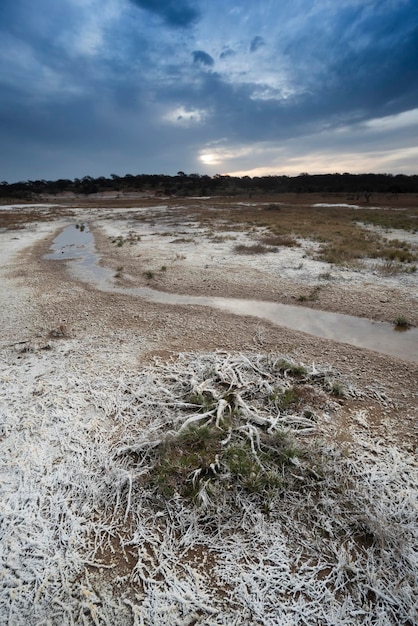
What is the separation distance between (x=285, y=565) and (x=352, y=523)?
92cm

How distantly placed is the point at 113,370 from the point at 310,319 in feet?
18.6

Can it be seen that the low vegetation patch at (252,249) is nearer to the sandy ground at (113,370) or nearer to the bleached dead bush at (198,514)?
the sandy ground at (113,370)

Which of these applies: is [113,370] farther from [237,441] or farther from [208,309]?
[208,309]

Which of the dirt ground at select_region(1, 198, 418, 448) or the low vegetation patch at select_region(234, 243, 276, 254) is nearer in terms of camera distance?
the dirt ground at select_region(1, 198, 418, 448)

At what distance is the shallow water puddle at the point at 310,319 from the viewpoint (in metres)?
7.62

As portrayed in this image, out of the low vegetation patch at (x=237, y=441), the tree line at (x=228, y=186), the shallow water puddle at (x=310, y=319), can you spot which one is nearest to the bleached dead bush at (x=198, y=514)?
the low vegetation patch at (x=237, y=441)

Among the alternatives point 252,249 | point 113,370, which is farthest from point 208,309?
point 252,249

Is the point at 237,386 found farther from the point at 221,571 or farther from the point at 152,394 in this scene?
the point at 221,571

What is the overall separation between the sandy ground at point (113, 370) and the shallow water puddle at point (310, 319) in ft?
1.42

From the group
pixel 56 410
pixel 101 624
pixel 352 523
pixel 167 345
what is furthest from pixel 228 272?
pixel 101 624

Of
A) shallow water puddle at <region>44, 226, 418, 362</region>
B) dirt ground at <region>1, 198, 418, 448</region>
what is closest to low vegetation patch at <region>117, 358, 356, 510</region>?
dirt ground at <region>1, 198, 418, 448</region>

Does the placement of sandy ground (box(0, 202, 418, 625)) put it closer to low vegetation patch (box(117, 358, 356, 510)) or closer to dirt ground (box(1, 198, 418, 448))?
dirt ground (box(1, 198, 418, 448))

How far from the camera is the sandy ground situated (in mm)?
2945

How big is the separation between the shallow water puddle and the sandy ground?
434 mm
